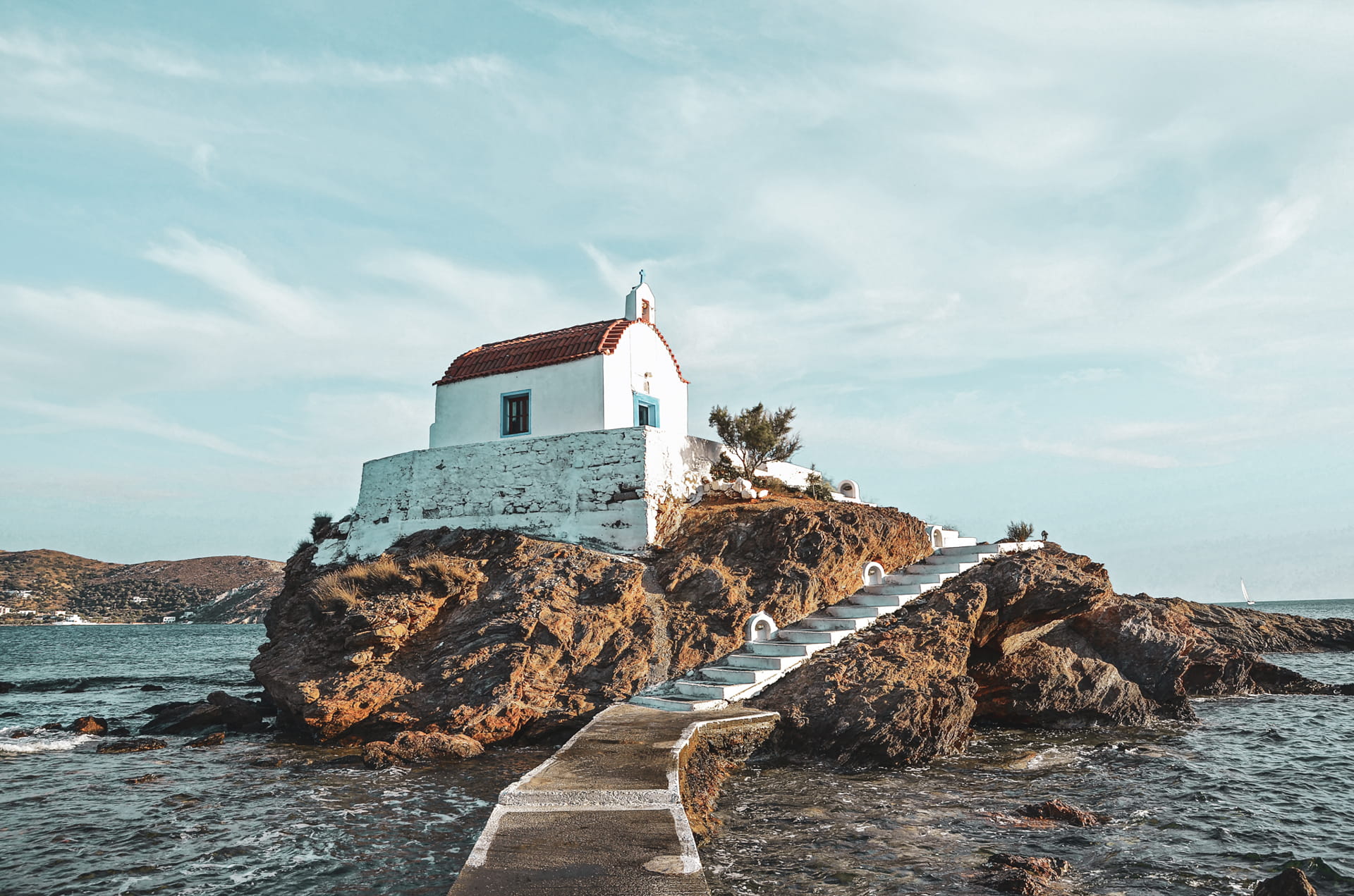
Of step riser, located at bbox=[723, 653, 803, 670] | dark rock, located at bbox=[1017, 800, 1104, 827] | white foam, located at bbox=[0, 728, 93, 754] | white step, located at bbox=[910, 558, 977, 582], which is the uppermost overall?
white step, located at bbox=[910, 558, 977, 582]

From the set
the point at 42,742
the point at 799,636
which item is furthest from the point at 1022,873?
the point at 42,742

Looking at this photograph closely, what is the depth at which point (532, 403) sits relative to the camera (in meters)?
21.4

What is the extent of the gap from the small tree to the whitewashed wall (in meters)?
0.81

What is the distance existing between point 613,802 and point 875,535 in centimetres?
1208

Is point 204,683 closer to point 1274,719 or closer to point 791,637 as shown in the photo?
point 791,637

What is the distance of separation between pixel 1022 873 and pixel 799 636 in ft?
24.8

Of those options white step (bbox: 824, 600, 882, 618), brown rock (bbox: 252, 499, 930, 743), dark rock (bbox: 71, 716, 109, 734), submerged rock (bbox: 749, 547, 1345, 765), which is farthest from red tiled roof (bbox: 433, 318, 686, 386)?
dark rock (bbox: 71, 716, 109, 734)

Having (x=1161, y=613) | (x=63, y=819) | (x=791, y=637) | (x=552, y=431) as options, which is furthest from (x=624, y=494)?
(x=1161, y=613)

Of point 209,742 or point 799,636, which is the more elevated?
point 799,636

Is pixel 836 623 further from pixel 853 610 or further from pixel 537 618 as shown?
pixel 537 618

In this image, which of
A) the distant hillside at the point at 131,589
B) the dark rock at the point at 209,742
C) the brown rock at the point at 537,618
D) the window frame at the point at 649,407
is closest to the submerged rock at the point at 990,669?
the brown rock at the point at 537,618

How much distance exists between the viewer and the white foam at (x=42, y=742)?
1712 cm

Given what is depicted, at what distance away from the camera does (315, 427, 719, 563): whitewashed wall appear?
1872cm

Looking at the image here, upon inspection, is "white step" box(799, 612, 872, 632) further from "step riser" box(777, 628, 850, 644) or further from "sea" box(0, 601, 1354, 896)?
"sea" box(0, 601, 1354, 896)
